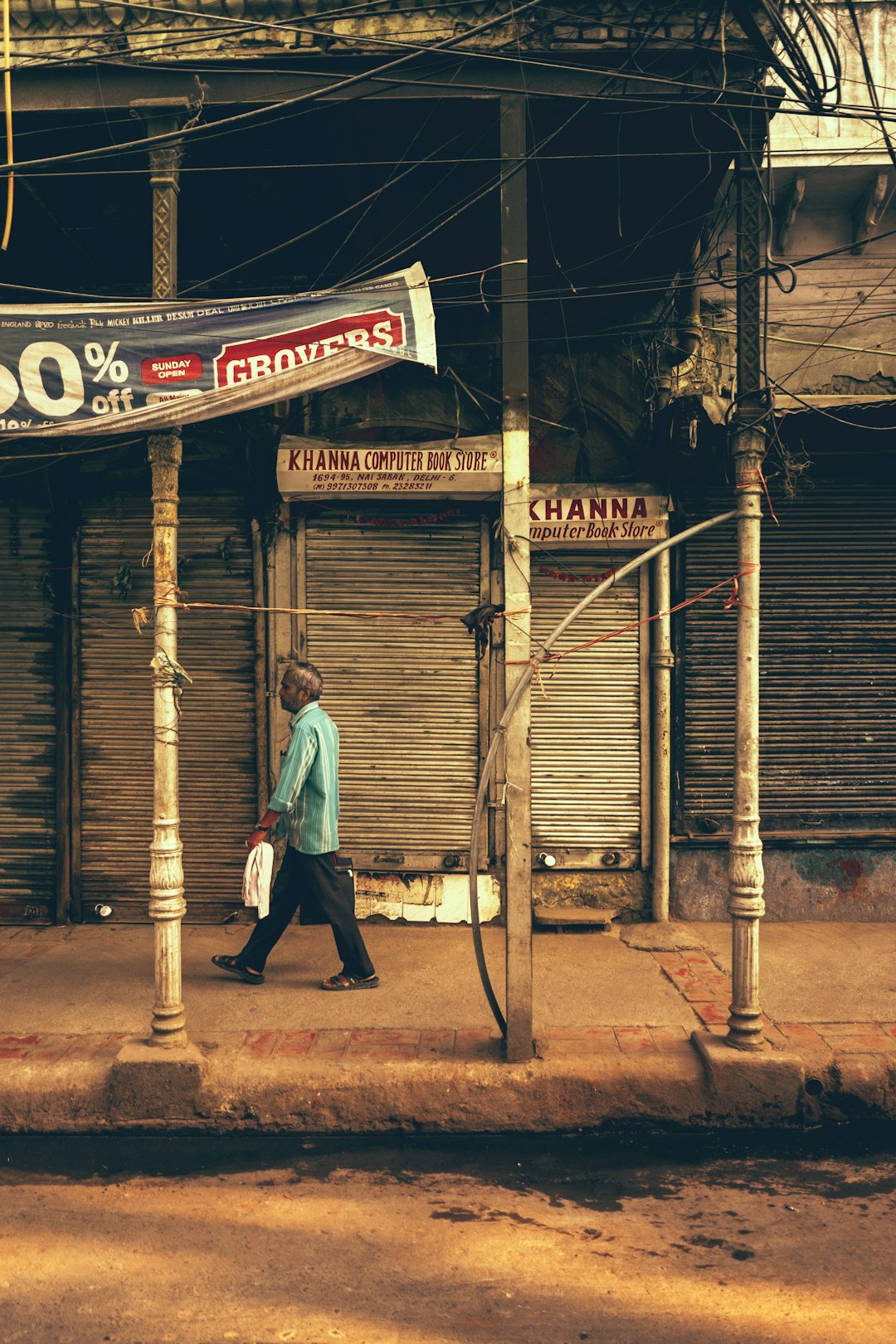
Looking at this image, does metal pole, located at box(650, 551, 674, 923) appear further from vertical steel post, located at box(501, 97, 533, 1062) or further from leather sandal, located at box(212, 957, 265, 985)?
leather sandal, located at box(212, 957, 265, 985)

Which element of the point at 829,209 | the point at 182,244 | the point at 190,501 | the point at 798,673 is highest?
the point at 829,209

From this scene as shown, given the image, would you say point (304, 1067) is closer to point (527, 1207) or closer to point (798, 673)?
point (527, 1207)

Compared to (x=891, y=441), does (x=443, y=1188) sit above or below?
below

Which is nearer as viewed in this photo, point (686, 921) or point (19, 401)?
point (19, 401)

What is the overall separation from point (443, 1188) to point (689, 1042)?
1699 mm

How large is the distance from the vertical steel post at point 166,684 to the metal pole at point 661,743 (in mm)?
3840

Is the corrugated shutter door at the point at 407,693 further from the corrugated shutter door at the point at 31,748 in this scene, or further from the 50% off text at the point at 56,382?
the 50% off text at the point at 56,382

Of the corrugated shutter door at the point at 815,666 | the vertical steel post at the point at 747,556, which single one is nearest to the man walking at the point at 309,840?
the vertical steel post at the point at 747,556

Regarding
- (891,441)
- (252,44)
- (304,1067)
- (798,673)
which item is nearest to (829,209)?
(891,441)

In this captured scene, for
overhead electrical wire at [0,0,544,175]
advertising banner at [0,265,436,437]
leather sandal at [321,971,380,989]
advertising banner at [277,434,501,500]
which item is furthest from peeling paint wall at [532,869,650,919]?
overhead electrical wire at [0,0,544,175]

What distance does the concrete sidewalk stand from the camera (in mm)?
5195

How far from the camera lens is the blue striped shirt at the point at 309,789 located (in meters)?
6.39

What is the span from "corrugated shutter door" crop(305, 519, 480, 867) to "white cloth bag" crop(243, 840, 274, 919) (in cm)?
186

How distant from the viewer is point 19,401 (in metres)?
5.74
